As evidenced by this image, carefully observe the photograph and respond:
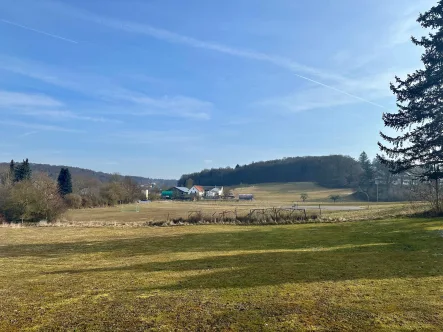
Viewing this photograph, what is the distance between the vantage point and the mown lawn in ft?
15.4

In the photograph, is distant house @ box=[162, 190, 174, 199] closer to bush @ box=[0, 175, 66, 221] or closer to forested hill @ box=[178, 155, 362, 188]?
forested hill @ box=[178, 155, 362, 188]

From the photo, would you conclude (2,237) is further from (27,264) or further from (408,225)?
(408,225)

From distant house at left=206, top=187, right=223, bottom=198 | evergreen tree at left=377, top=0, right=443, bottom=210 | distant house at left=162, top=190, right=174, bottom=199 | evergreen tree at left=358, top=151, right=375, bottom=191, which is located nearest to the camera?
evergreen tree at left=377, top=0, right=443, bottom=210

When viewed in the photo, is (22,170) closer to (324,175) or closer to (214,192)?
(214,192)

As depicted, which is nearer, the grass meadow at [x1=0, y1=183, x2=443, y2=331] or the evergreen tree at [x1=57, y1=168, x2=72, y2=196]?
the grass meadow at [x1=0, y1=183, x2=443, y2=331]

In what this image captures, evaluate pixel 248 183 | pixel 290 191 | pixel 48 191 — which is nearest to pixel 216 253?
pixel 48 191

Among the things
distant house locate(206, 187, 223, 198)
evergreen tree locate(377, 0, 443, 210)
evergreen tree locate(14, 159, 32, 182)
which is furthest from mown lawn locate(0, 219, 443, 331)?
distant house locate(206, 187, 223, 198)

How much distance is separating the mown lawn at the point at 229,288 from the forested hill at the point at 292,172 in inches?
3708

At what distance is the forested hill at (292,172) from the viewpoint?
108 metres

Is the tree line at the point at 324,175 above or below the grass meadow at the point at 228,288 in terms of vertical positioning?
above

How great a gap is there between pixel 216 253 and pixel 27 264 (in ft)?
18.9

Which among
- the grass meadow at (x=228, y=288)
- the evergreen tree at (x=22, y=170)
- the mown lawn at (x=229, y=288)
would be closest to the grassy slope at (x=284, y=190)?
the evergreen tree at (x=22, y=170)

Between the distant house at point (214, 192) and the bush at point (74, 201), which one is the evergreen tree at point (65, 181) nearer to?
the bush at point (74, 201)

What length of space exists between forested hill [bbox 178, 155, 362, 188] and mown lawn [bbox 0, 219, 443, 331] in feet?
309
